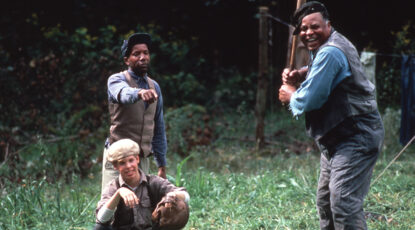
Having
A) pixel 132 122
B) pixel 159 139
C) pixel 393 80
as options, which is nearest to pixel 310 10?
pixel 132 122

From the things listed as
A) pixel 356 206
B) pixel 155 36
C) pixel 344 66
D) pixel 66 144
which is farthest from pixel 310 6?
pixel 155 36

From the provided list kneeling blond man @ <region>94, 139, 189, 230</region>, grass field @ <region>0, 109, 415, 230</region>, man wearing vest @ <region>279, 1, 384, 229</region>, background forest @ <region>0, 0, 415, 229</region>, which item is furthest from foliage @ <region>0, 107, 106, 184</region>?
man wearing vest @ <region>279, 1, 384, 229</region>

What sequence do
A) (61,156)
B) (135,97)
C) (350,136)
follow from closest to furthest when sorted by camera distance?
(350,136) → (135,97) → (61,156)

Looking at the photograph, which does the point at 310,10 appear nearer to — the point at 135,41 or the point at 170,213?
the point at 135,41

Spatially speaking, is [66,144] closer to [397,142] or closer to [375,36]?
[397,142]

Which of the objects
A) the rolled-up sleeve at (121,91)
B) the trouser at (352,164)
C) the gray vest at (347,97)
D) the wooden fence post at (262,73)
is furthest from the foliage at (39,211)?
the wooden fence post at (262,73)

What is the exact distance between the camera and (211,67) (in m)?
12.0

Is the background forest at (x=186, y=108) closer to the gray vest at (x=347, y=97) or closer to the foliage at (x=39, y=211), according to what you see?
the foliage at (x=39, y=211)

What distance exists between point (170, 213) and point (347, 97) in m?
1.35

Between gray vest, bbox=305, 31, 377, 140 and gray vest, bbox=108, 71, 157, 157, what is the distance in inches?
56.7

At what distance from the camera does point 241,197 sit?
5492 mm

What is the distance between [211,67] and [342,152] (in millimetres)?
8803

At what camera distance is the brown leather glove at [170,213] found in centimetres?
301

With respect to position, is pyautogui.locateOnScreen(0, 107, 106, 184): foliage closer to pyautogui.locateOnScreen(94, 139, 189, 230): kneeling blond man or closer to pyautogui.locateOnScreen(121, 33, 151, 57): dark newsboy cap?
pyautogui.locateOnScreen(121, 33, 151, 57): dark newsboy cap
